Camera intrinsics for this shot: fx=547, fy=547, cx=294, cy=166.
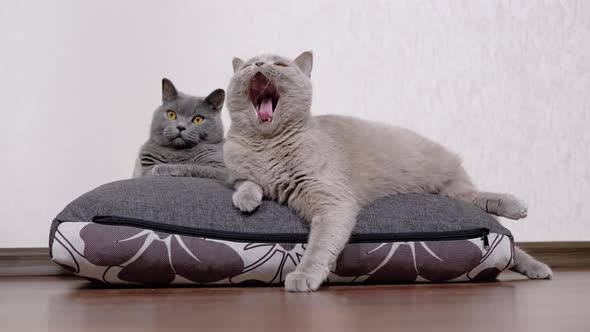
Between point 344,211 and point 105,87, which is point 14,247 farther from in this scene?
point 344,211

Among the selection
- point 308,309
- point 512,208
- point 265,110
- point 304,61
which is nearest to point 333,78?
point 304,61

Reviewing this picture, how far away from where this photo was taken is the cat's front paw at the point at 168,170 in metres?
1.88

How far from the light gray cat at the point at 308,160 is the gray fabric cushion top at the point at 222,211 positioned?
0.04 meters

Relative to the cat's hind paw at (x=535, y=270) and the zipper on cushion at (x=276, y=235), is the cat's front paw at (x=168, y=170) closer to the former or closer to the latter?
the zipper on cushion at (x=276, y=235)

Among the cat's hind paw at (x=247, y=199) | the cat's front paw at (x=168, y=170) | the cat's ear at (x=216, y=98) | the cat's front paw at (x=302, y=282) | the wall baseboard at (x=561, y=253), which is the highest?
the cat's ear at (x=216, y=98)

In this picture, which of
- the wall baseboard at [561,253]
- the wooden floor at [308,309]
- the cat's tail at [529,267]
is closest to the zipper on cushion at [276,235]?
the wooden floor at [308,309]

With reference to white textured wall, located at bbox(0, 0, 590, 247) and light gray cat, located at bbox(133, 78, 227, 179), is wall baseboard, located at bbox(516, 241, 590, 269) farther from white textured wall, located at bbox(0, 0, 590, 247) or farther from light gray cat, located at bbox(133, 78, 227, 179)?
light gray cat, located at bbox(133, 78, 227, 179)

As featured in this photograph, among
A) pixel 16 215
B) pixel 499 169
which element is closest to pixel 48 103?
pixel 16 215

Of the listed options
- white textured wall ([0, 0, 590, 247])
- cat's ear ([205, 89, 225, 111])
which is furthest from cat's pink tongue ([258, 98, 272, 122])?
white textured wall ([0, 0, 590, 247])

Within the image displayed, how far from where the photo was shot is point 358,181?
5.35 ft

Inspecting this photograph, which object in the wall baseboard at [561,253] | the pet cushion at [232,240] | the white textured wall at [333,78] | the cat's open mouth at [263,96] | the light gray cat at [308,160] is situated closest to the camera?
the pet cushion at [232,240]

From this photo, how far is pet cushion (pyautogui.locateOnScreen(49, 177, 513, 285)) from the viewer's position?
53.6 inches

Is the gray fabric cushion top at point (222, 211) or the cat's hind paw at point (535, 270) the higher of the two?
the gray fabric cushion top at point (222, 211)

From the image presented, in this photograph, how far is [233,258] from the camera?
139 cm
